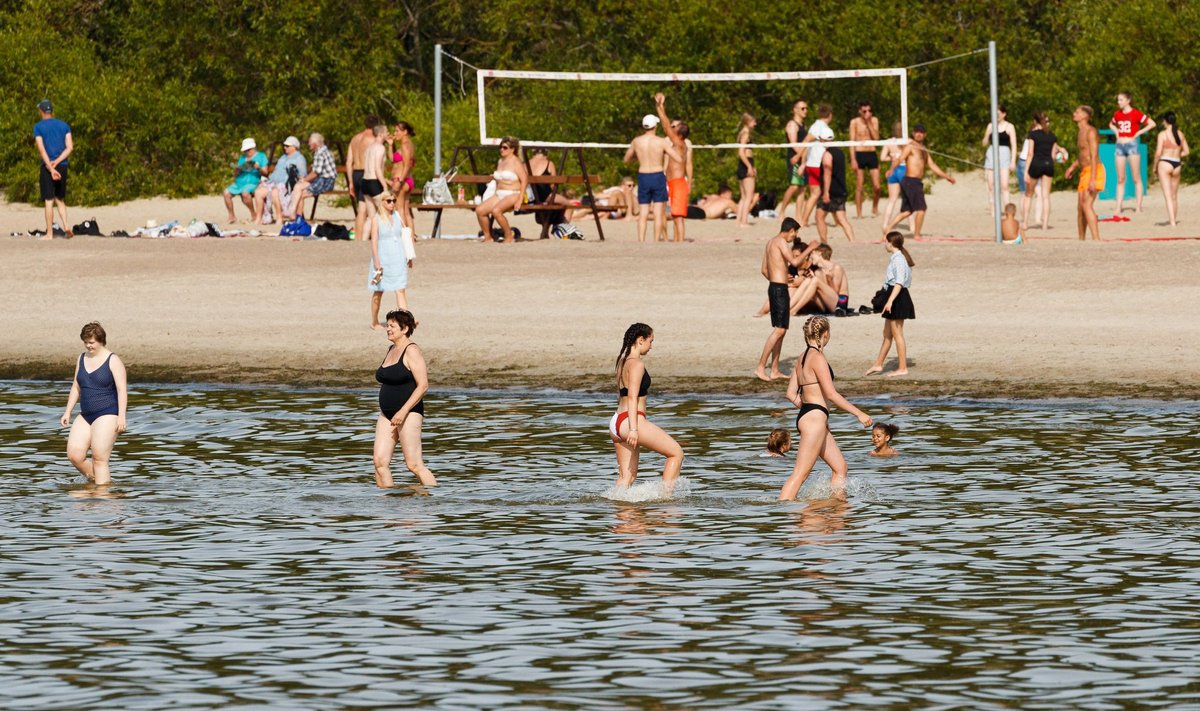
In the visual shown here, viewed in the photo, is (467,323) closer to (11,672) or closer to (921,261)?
(921,261)

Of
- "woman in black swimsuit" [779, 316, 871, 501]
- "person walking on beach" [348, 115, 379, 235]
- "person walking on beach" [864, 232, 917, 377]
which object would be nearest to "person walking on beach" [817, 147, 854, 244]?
"person walking on beach" [348, 115, 379, 235]

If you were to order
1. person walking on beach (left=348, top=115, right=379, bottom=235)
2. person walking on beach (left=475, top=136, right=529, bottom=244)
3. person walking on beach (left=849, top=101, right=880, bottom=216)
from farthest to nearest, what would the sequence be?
person walking on beach (left=849, top=101, right=880, bottom=216), person walking on beach (left=348, top=115, right=379, bottom=235), person walking on beach (left=475, top=136, right=529, bottom=244)

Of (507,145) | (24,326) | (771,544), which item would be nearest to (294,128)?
(507,145)

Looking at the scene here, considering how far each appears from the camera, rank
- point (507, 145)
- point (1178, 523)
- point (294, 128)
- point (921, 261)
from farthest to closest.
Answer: point (294, 128), point (507, 145), point (921, 261), point (1178, 523)

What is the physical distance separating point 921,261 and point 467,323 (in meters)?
5.60

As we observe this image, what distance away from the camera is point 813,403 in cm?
1320

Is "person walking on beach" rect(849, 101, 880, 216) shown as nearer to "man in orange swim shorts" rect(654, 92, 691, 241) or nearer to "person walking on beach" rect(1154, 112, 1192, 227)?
"man in orange swim shorts" rect(654, 92, 691, 241)

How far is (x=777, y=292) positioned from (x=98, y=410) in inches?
258

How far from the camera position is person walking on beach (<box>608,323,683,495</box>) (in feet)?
41.8

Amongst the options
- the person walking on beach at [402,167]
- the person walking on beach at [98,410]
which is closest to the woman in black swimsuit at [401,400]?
the person walking on beach at [98,410]

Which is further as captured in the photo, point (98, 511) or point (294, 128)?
point (294, 128)

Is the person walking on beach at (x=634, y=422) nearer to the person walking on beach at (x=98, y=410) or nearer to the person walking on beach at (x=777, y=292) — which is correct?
the person walking on beach at (x=98, y=410)

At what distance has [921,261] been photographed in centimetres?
2478

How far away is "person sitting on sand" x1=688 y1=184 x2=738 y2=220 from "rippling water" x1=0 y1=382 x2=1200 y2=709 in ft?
53.3
